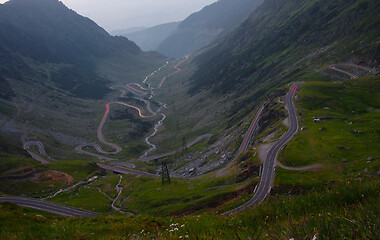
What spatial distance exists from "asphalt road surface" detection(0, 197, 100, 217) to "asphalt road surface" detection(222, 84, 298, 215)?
4503 cm

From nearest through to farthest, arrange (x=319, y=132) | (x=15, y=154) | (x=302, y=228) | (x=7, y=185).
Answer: (x=302, y=228), (x=319, y=132), (x=7, y=185), (x=15, y=154)

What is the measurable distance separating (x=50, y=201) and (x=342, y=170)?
289 ft

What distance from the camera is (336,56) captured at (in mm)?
169125

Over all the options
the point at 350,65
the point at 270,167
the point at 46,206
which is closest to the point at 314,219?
the point at 270,167

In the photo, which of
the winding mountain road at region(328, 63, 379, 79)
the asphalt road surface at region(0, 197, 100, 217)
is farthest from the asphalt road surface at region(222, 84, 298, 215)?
the winding mountain road at region(328, 63, 379, 79)

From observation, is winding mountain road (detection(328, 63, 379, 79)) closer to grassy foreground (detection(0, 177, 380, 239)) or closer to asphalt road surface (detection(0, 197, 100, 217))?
asphalt road surface (detection(0, 197, 100, 217))

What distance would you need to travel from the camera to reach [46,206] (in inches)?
3046

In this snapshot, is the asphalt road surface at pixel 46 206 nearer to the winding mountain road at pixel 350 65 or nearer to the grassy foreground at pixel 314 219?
the grassy foreground at pixel 314 219

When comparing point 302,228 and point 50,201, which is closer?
point 302,228

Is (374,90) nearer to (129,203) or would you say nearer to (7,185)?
(129,203)

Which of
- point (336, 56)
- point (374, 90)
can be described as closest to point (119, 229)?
point (374, 90)

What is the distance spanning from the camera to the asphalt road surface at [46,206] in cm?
7153

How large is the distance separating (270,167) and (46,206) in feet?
230

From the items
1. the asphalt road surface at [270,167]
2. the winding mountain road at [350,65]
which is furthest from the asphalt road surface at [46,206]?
the winding mountain road at [350,65]
